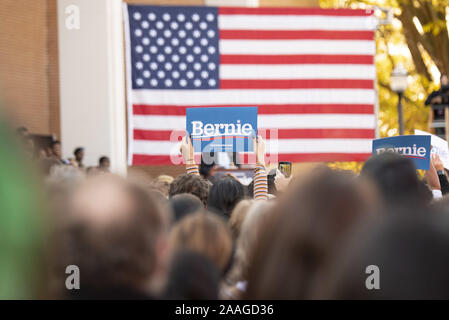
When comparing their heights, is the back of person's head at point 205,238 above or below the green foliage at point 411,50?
below

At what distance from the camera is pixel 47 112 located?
13453mm

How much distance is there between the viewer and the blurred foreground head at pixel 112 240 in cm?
193

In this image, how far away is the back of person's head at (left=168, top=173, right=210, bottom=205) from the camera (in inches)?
176

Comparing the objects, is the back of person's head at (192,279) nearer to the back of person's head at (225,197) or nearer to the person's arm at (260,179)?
the back of person's head at (225,197)

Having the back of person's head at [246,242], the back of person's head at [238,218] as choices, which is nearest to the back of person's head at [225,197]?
the back of person's head at [238,218]

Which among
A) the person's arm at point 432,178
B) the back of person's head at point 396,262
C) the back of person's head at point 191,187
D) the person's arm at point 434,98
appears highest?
the person's arm at point 434,98

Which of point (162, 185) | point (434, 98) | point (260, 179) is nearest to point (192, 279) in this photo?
point (260, 179)

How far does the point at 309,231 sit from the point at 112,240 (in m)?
0.54

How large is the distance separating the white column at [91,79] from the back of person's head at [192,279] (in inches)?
340

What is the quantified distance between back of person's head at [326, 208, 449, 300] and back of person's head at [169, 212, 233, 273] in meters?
0.60
